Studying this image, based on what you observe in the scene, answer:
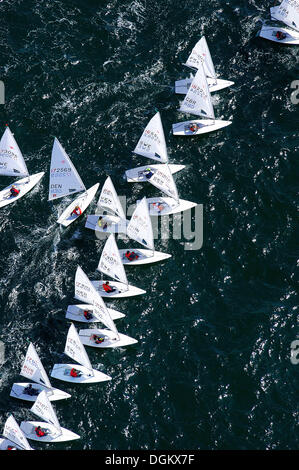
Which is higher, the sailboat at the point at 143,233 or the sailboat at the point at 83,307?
the sailboat at the point at 143,233

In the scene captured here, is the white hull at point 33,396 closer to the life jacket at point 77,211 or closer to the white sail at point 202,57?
the life jacket at point 77,211

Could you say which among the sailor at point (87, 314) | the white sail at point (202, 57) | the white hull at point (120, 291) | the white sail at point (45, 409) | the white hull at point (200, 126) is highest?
the white sail at point (202, 57)

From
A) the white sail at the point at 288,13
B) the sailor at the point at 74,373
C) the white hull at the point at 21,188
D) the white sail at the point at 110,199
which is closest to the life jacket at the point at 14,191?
the white hull at the point at 21,188

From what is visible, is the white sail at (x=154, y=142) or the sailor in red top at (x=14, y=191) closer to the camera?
the white sail at (x=154, y=142)

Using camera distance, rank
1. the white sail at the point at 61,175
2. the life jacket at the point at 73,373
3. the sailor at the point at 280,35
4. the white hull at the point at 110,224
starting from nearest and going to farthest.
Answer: the life jacket at the point at 73,373
the white sail at the point at 61,175
the white hull at the point at 110,224
the sailor at the point at 280,35

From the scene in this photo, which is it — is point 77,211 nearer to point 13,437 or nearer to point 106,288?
point 106,288
